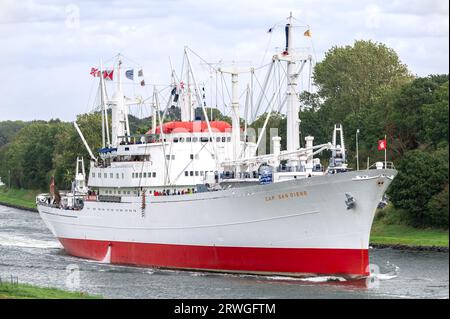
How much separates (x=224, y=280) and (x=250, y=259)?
103 inches

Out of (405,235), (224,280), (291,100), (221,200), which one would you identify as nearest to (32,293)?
(224,280)

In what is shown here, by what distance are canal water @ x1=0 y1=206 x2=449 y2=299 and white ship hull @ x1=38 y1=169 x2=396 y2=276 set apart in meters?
1.12

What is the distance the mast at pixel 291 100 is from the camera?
6788 centimetres

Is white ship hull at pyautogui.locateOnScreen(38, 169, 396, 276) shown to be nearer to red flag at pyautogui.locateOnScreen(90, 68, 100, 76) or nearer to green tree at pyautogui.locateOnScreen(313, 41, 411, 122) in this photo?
red flag at pyautogui.locateOnScreen(90, 68, 100, 76)

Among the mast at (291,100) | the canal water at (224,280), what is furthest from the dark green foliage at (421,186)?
the mast at (291,100)

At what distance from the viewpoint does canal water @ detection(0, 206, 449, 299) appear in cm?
5859

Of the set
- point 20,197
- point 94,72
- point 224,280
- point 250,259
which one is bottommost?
point 224,280

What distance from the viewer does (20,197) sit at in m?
182

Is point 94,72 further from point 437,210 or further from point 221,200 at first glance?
point 437,210

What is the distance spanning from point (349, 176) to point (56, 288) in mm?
19370

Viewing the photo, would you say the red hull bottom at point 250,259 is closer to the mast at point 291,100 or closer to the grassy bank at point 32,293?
the mast at point 291,100

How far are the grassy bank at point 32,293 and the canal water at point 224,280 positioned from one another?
138 inches

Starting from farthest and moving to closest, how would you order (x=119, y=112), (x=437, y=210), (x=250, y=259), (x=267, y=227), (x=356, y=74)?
1. (x=356, y=74)
2. (x=119, y=112)
3. (x=437, y=210)
4. (x=250, y=259)
5. (x=267, y=227)

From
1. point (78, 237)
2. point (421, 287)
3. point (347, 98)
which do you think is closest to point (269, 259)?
point (421, 287)
